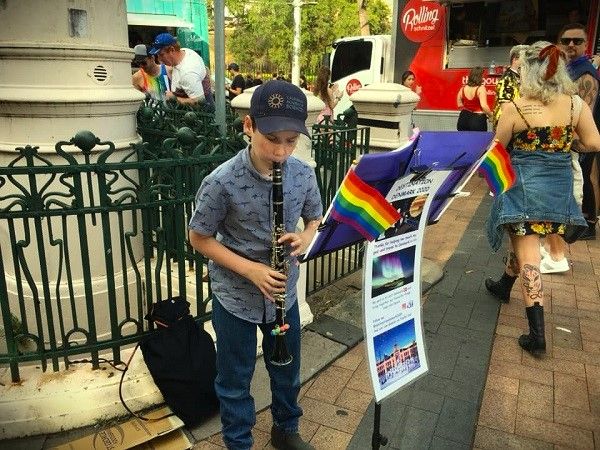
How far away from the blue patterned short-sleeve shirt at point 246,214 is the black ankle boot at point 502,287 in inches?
101

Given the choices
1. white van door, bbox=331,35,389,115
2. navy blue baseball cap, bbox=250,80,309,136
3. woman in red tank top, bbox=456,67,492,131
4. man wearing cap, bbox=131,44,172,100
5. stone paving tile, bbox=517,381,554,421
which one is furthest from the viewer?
white van door, bbox=331,35,389,115

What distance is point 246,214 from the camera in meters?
2.08

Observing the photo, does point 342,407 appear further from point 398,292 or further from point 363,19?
point 363,19

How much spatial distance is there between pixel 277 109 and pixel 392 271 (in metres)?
0.83

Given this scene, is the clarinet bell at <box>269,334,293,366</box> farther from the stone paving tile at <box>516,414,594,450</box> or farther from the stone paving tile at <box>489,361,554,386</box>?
the stone paving tile at <box>489,361,554,386</box>

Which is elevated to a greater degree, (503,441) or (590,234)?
(590,234)

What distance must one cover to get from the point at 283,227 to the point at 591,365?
102 inches

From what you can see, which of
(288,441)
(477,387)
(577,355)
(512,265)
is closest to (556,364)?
(577,355)

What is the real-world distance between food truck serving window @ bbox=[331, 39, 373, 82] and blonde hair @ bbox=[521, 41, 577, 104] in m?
11.1

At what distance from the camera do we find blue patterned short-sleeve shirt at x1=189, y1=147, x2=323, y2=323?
2053 millimetres

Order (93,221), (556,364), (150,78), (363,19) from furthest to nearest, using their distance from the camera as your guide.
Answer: (363,19), (150,78), (556,364), (93,221)

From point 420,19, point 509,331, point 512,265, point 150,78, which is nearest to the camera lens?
point 509,331

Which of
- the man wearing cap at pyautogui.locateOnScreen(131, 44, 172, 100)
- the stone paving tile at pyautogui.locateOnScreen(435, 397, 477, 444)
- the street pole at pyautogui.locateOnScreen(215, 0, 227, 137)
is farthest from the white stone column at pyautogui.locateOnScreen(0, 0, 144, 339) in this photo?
the man wearing cap at pyautogui.locateOnScreen(131, 44, 172, 100)

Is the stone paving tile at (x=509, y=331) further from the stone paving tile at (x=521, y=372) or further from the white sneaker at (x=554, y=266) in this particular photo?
the white sneaker at (x=554, y=266)
